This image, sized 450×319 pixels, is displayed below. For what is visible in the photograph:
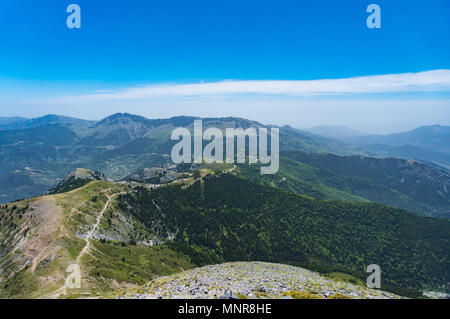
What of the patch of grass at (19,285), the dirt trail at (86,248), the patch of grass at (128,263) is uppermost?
the dirt trail at (86,248)

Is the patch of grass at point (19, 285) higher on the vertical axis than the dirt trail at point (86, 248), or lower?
lower

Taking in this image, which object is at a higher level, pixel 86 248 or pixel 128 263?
pixel 86 248

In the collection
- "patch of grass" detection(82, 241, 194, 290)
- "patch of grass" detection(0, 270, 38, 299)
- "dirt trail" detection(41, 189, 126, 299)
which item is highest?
"dirt trail" detection(41, 189, 126, 299)

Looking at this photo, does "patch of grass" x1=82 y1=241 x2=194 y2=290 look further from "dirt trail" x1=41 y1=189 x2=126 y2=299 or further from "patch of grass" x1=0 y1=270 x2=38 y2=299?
"patch of grass" x1=0 y1=270 x2=38 y2=299

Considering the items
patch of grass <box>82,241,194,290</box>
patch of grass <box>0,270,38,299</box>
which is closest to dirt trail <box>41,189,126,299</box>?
patch of grass <box>82,241,194,290</box>

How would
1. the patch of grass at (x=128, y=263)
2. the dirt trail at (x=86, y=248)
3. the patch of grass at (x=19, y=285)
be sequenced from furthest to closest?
the patch of grass at (x=128, y=263) < the patch of grass at (x=19, y=285) < the dirt trail at (x=86, y=248)

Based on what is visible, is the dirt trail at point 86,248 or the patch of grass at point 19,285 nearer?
the dirt trail at point 86,248

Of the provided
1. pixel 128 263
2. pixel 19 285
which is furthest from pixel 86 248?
pixel 19 285

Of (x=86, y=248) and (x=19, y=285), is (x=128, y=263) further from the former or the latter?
(x=19, y=285)

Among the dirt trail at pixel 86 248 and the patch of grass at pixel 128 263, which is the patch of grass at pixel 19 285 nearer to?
the dirt trail at pixel 86 248

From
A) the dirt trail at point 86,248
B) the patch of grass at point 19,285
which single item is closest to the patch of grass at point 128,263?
the dirt trail at point 86,248
